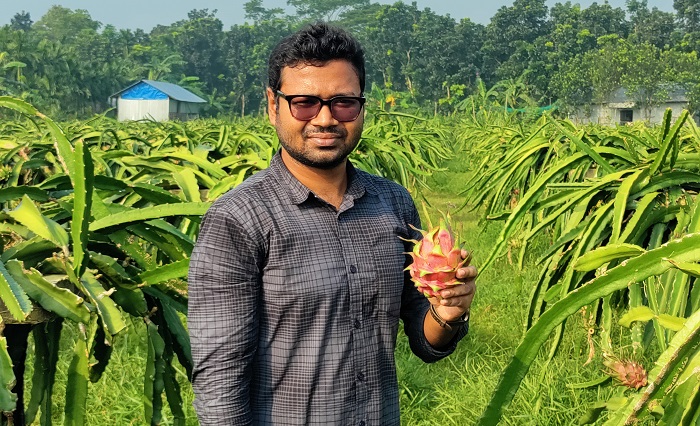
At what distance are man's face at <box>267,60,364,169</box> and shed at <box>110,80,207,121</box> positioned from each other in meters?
33.2

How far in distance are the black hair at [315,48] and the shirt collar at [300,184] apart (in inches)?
5.0

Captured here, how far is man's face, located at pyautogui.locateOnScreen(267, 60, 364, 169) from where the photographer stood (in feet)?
3.74

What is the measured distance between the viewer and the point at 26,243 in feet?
3.61

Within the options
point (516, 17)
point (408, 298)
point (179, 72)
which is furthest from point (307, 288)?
point (179, 72)

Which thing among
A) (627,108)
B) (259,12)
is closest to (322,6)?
(259,12)

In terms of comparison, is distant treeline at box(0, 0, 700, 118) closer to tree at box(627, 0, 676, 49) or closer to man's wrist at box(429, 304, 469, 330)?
tree at box(627, 0, 676, 49)

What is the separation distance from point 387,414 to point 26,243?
2.00ft

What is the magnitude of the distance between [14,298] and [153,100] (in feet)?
114

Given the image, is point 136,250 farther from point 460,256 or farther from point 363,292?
point 460,256

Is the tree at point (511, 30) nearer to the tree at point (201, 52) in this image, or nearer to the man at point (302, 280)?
the tree at point (201, 52)

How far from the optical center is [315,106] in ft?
3.74

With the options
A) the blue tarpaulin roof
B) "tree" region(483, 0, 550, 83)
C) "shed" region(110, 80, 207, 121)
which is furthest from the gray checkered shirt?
"tree" region(483, 0, 550, 83)

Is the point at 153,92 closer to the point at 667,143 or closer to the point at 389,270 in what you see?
the point at 667,143

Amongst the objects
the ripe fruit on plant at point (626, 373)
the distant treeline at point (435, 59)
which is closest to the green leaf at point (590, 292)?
the ripe fruit on plant at point (626, 373)
